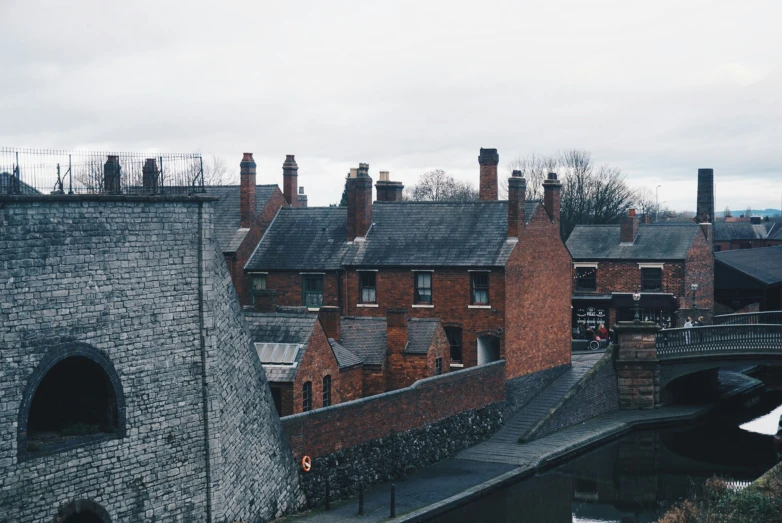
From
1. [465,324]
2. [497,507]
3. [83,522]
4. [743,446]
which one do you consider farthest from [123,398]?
[743,446]

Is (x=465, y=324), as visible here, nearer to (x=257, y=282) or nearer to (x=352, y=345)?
(x=352, y=345)

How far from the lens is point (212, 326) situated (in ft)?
70.6

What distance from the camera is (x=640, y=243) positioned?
56125 mm

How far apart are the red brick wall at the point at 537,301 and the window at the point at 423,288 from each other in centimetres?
338

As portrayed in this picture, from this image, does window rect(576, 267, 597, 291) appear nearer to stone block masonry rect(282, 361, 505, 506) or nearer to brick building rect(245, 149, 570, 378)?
brick building rect(245, 149, 570, 378)

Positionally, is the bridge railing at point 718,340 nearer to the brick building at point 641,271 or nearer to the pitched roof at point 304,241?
the brick building at point 641,271

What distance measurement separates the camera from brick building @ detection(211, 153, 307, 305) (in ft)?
138

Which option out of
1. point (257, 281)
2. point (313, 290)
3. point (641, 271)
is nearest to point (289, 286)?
point (313, 290)

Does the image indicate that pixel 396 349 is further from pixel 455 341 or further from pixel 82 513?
pixel 82 513

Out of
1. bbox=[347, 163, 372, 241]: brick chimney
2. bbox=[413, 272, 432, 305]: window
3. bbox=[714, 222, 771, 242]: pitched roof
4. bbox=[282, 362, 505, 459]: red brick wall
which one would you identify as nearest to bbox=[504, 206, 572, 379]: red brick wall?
bbox=[282, 362, 505, 459]: red brick wall

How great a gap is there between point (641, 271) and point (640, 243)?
6.49 feet

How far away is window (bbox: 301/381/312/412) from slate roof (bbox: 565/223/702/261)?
1192 inches

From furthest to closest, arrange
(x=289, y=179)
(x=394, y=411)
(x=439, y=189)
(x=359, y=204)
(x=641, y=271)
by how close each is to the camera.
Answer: (x=439, y=189) < (x=641, y=271) < (x=289, y=179) < (x=359, y=204) < (x=394, y=411)

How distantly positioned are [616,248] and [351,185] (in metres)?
21.5
